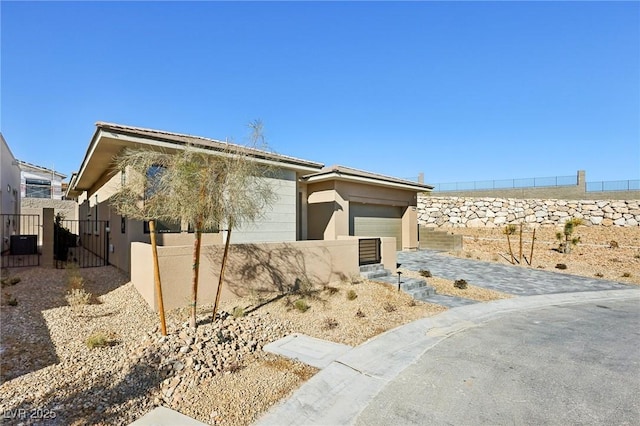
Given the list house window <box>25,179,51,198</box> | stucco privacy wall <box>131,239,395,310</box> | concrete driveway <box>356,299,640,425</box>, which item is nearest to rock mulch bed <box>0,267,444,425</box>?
stucco privacy wall <box>131,239,395,310</box>

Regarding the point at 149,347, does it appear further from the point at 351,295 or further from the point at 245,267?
the point at 351,295

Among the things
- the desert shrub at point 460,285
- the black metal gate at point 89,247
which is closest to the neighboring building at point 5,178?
the black metal gate at point 89,247

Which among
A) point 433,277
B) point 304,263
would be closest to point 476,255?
point 433,277

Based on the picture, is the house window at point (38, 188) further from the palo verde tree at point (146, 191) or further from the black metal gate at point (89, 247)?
the palo verde tree at point (146, 191)

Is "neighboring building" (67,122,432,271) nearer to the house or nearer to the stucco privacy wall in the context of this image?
the house

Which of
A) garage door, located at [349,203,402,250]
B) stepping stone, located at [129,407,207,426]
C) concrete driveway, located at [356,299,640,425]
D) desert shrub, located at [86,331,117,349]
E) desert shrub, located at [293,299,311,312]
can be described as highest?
garage door, located at [349,203,402,250]

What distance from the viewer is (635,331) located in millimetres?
7277

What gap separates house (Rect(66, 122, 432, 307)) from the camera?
327 inches

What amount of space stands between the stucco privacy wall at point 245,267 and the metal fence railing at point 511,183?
75.2 ft

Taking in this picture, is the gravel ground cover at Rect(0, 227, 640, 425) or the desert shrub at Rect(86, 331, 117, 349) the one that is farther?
the desert shrub at Rect(86, 331, 117, 349)

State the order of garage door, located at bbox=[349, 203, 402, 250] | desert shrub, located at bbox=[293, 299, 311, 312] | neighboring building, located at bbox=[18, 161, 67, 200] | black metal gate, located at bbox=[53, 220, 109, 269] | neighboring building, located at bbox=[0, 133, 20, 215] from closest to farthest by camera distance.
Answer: desert shrub, located at bbox=[293, 299, 311, 312], black metal gate, located at bbox=[53, 220, 109, 269], neighboring building, located at bbox=[0, 133, 20, 215], garage door, located at bbox=[349, 203, 402, 250], neighboring building, located at bbox=[18, 161, 67, 200]

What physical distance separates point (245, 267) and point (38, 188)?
3525 centimetres

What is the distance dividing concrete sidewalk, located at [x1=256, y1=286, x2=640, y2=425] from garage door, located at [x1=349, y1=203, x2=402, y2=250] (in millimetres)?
8792

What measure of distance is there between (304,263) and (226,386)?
5.60 metres
